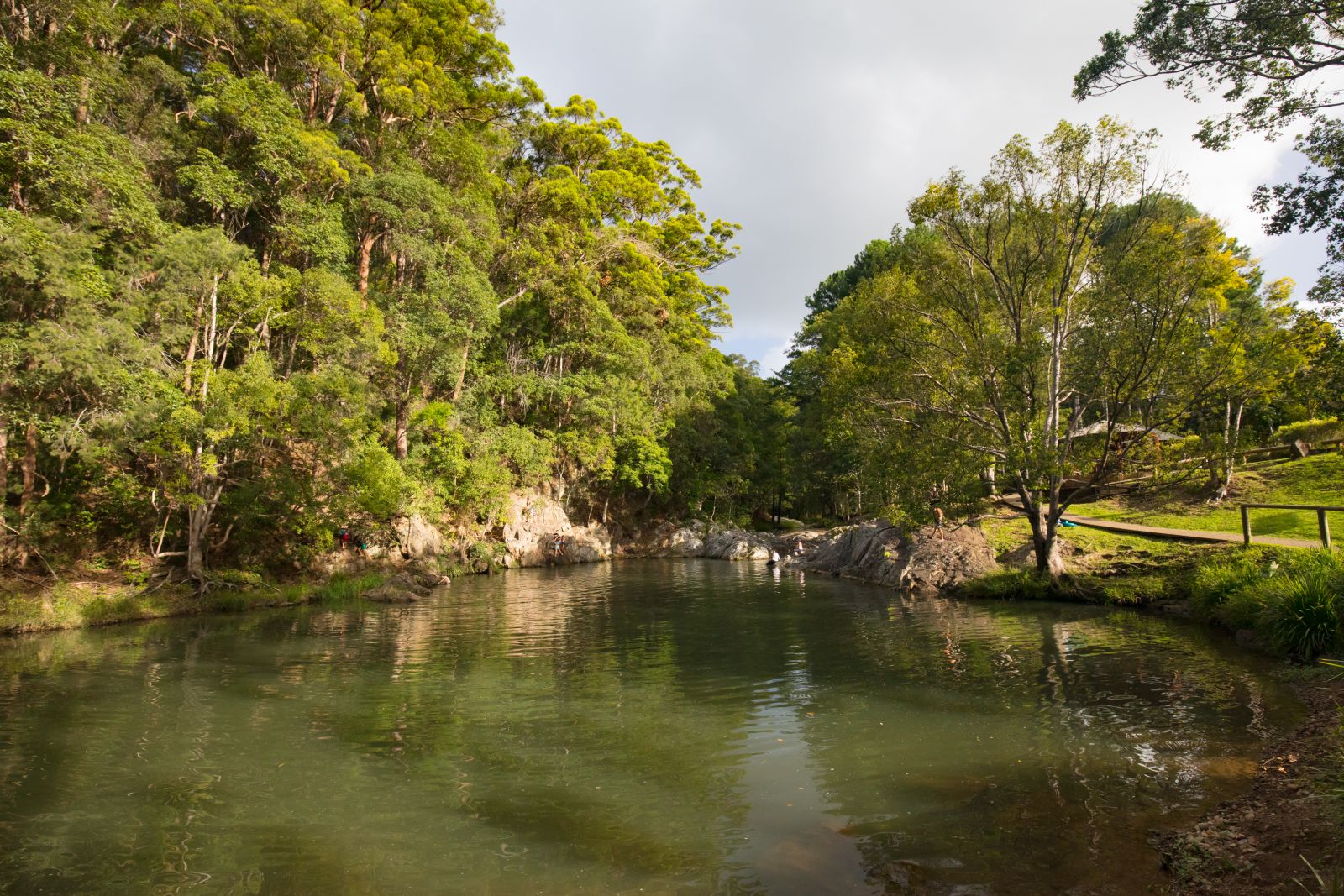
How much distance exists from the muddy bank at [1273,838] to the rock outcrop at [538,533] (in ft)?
105

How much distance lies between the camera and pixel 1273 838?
469 cm

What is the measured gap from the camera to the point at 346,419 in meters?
22.7

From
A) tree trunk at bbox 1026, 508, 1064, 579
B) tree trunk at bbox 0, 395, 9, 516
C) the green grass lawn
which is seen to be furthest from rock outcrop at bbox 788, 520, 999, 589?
tree trunk at bbox 0, 395, 9, 516

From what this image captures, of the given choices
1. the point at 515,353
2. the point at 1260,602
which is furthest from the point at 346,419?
the point at 1260,602

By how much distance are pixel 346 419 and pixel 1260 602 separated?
987 inches

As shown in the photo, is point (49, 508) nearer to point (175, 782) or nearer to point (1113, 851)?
point (175, 782)

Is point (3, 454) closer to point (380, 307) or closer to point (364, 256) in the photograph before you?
point (380, 307)

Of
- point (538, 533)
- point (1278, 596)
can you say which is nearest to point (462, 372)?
point (538, 533)

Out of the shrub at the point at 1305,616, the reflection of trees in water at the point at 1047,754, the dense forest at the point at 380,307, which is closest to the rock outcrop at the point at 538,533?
the dense forest at the point at 380,307

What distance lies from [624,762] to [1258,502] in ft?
80.1

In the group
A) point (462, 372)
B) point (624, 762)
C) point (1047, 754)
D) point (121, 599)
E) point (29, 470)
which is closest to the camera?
point (1047, 754)

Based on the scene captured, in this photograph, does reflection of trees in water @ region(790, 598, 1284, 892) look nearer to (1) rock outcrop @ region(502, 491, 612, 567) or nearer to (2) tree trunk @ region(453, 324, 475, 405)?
(2) tree trunk @ region(453, 324, 475, 405)

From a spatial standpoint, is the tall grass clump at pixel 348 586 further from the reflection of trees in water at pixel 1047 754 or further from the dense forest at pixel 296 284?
the reflection of trees in water at pixel 1047 754

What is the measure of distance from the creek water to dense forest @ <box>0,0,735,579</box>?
6543mm
